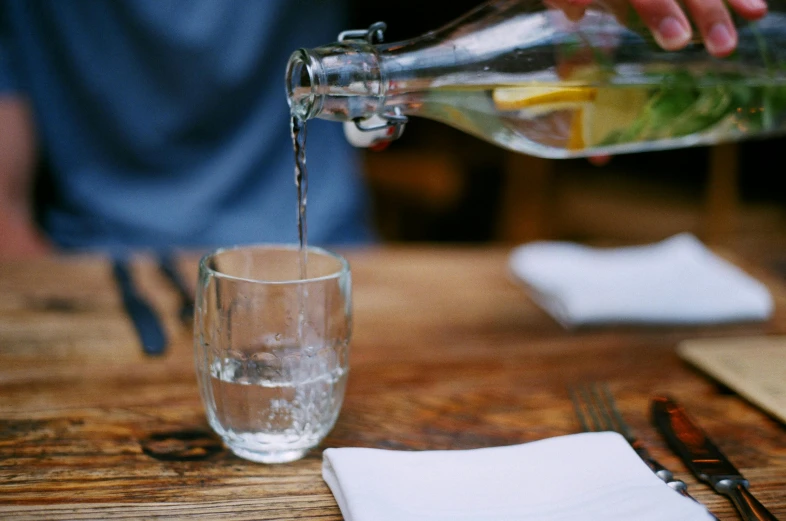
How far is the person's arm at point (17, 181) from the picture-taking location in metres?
1.23

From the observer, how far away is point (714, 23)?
2.01ft

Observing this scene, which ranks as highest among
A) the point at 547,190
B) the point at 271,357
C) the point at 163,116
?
the point at 163,116

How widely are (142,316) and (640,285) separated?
0.52 metres

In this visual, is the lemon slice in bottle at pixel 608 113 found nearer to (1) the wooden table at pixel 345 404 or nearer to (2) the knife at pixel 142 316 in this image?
(1) the wooden table at pixel 345 404

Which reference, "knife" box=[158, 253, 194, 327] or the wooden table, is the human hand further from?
"knife" box=[158, 253, 194, 327]

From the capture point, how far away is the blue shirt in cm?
124

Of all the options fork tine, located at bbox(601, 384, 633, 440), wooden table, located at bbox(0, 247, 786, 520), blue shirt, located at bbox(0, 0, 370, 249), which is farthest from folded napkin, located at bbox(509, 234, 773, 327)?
blue shirt, located at bbox(0, 0, 370, 249)

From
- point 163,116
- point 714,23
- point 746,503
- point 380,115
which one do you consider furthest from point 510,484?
point 163,116

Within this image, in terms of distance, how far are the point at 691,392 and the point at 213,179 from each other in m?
0.87

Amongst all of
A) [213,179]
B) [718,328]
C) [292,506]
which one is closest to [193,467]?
A: [292,506]

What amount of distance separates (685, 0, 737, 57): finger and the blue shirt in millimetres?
772

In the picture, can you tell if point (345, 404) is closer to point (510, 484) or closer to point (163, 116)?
point (510, 484)

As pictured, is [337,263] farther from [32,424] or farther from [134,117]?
[134,117]

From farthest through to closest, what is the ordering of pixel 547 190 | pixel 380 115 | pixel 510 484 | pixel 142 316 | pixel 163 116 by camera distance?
pixel 547 190, pixel 163 116, pixel 142 316, pixel 380 115, pixel 510 484
